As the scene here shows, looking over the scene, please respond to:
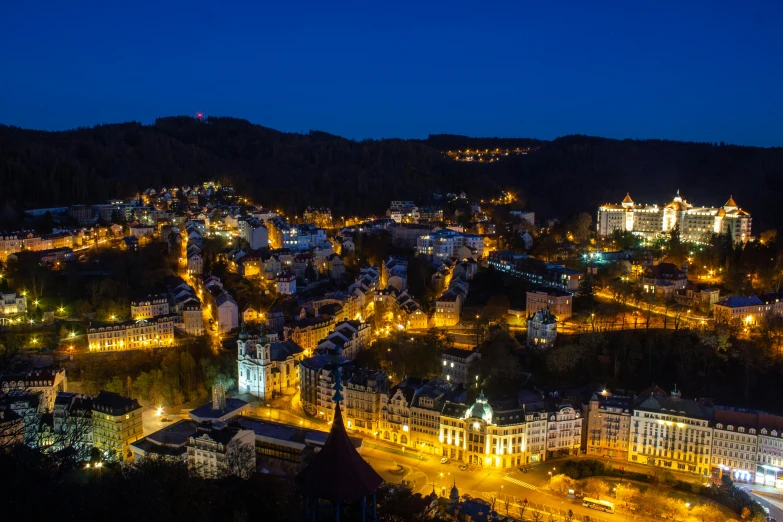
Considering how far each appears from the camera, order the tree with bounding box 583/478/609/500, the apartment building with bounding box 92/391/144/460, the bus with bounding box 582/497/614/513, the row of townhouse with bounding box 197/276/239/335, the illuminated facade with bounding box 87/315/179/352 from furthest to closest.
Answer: the row of townhouse with bounding box 197/276/239/335
the illuminated facade with bounding box 87/315/179/352
the apartment building with bounding box 92/391/144/460
the tree with bounding box 583/478/609/500
the bus with bounding box 582/497/614/513

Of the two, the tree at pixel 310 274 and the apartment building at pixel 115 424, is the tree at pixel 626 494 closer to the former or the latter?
the apartment building at pixel 115 424

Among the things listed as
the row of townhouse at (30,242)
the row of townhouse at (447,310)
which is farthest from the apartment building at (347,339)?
the row of townhouse at (30,242)

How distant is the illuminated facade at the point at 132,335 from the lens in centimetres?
2565

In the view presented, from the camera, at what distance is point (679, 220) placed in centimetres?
3831

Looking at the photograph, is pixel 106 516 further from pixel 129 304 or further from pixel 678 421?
pixel 129 304

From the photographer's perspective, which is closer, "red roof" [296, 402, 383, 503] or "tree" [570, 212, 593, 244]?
"red roof" [296, 402, 383, 503]

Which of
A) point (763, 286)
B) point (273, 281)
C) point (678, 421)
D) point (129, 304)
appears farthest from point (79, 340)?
point (763, 286)

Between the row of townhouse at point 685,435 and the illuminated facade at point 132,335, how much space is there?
16.3 meters

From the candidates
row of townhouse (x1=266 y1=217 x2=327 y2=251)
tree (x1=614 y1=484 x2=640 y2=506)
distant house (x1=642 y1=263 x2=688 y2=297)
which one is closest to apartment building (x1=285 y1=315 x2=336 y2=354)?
row of townhouse (x1=266 y1=217 x2=327 y2=251)

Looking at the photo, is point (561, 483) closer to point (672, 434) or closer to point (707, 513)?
point (707, 513)

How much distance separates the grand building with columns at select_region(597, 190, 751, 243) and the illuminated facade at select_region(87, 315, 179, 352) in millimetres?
25829

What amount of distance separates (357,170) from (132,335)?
35.5 metres

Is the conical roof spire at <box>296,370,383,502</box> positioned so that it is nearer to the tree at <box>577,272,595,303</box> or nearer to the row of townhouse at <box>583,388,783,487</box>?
the row of townhouse at <box>583,388,783,487</box>

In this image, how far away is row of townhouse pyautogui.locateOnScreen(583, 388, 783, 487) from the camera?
1838cm
